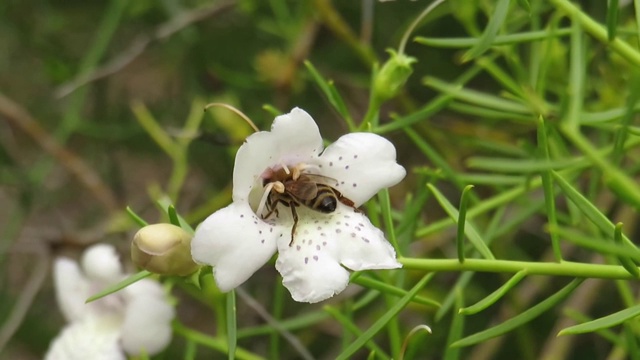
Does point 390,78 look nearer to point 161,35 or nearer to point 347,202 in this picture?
point 347,202

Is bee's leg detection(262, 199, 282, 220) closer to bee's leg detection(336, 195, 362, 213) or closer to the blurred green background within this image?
bee's leg detection(336, 195, 362, 213)

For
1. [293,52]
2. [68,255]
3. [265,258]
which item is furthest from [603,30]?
[68,255]

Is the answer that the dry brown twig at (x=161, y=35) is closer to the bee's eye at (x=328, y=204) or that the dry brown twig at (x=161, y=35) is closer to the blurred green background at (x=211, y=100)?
the blurred green background at (x=211, y=100)

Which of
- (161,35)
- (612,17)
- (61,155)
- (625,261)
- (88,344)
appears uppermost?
(612,17)

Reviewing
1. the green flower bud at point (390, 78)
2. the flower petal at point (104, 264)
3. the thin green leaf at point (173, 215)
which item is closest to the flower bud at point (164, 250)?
the thin green leaf at point (173, 215)

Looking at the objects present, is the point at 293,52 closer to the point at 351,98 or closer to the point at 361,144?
the point at 351,98

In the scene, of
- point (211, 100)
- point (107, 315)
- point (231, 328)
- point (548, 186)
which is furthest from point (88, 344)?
point (211, 100)
